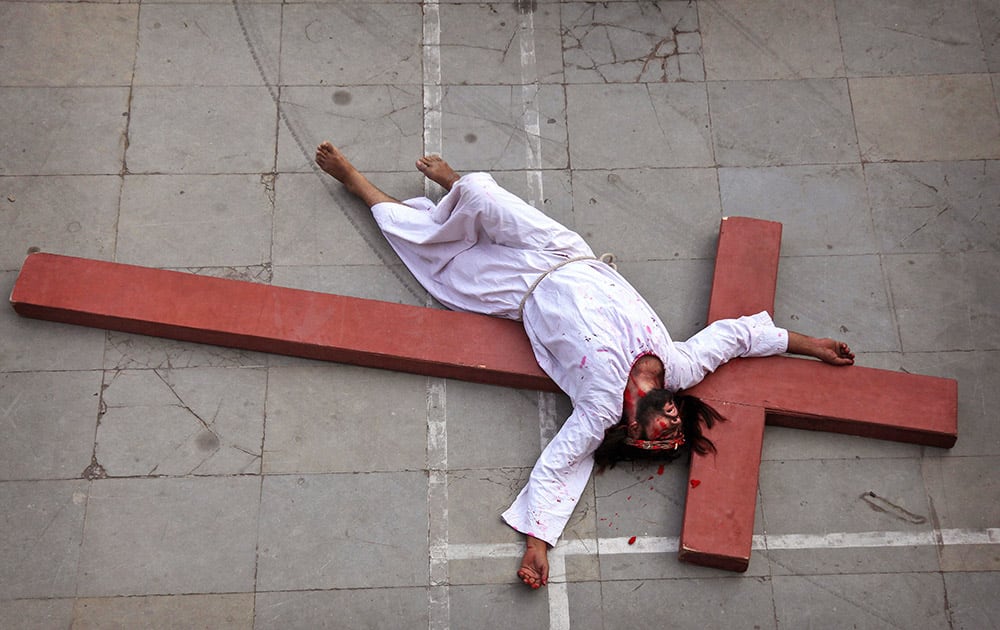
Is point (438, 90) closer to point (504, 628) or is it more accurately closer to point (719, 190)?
point (719, 190)

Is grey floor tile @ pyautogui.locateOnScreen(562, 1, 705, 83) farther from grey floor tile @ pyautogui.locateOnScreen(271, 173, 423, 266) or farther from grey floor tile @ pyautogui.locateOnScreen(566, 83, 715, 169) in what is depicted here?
grey floor tile @ pyautogui.locateOnScreen(271, 173, 423, 266)

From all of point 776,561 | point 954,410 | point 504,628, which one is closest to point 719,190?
point 954,410

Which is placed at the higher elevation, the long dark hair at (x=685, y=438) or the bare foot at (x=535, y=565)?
the long dark hair at (x=685, y=438)

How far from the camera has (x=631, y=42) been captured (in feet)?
20.8

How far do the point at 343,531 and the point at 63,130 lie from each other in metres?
3.19

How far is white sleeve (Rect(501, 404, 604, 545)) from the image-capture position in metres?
4.99

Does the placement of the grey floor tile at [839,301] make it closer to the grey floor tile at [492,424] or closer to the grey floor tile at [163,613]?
the grey floor tile at [492,424]

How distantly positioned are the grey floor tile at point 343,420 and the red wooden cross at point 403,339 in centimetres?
11

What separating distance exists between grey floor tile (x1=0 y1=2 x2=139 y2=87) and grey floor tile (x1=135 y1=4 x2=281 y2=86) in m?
0.12

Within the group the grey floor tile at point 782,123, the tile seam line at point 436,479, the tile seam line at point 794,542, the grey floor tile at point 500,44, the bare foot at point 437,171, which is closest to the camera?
the tile seam line at point 436,479

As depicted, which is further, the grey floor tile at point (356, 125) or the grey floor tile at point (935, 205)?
the grey floor tile at point (356, 125)

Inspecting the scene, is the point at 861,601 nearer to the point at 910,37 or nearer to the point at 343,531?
the point at 343,531

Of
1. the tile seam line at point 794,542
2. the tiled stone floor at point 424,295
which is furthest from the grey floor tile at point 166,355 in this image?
the tile seam line at point 794,542

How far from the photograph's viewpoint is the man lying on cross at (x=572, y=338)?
4.96m
